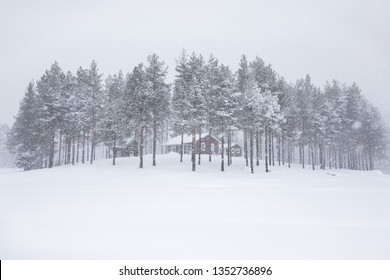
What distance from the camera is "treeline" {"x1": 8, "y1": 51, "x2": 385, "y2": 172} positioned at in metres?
34.7

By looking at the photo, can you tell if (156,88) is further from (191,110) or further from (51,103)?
(51,103)

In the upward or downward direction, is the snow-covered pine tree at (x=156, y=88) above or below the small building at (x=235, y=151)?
above

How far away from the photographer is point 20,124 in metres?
44.4

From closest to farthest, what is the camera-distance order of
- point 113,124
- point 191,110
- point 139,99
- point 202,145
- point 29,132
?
1. point 191,110
2. point 139,99
3. point 113,124
4. point 29,132
5. point 202,145

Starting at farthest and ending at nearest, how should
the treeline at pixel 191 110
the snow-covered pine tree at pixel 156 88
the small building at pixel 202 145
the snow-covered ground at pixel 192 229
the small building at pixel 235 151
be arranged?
the small building at pixel 235 151 → the small building at pixel 202 145 → the snow-covered pine tree at pixel 156 88 → the treeline at pixel 191 110 → the snow-covered ground at pixel 192 229

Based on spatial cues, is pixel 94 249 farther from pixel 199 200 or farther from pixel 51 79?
pixel 51 79

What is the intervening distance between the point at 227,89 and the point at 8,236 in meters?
30.9

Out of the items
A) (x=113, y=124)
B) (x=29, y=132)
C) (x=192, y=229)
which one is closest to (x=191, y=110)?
(x=113, y=124)

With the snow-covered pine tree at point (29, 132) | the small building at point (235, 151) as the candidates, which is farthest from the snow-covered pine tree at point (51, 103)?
the small building at point (235, 151)

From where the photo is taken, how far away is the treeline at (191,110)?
34688 mm

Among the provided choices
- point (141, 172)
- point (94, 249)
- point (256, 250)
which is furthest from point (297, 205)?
point (141, 172)

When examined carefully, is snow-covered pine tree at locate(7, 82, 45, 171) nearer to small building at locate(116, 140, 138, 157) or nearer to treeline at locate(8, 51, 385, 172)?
treeline at locate(8, 51, 385, 172)

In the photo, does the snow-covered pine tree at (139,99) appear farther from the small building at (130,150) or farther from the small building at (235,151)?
the small building at (235,151)

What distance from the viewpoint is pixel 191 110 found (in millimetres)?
33375
